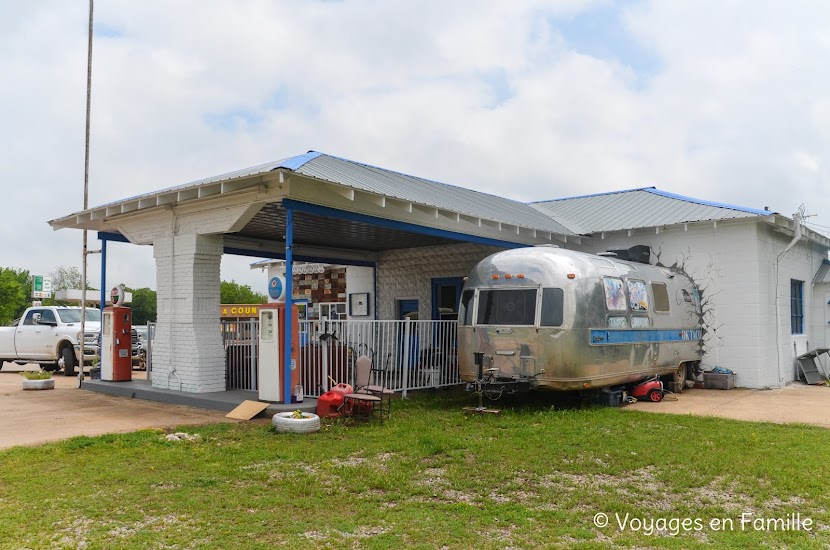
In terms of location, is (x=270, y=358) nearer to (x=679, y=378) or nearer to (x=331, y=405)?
(x=331, y=405)

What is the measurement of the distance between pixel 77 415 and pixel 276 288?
11.6 ft

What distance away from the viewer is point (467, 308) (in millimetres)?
10898

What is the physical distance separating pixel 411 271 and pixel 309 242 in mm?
2955

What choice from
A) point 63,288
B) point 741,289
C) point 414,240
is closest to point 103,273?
point 414,240

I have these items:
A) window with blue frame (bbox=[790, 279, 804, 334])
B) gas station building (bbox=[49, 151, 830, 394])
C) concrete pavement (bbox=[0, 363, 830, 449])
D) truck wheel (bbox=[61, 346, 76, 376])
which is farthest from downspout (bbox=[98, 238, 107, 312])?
window with blue frame (bbox=[790, 279, 804, 334])

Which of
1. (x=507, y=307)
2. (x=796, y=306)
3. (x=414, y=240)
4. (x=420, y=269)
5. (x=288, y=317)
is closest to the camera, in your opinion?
(x=288, y=317)

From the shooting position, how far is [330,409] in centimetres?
930

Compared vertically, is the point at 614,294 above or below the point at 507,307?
above

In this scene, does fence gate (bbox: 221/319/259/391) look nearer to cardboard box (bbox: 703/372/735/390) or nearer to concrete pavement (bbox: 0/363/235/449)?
concrete pavement (bbox: 0/363/235/449)

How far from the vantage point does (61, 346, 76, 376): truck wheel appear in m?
17.7

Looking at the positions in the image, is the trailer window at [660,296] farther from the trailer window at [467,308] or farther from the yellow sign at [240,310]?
the yellow sign at [240,310]

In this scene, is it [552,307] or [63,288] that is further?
[63,288]

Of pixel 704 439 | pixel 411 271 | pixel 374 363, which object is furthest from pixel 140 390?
pixel 704 439

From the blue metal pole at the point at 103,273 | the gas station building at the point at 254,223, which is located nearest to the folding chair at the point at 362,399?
the gas station building at the point at 254,223
